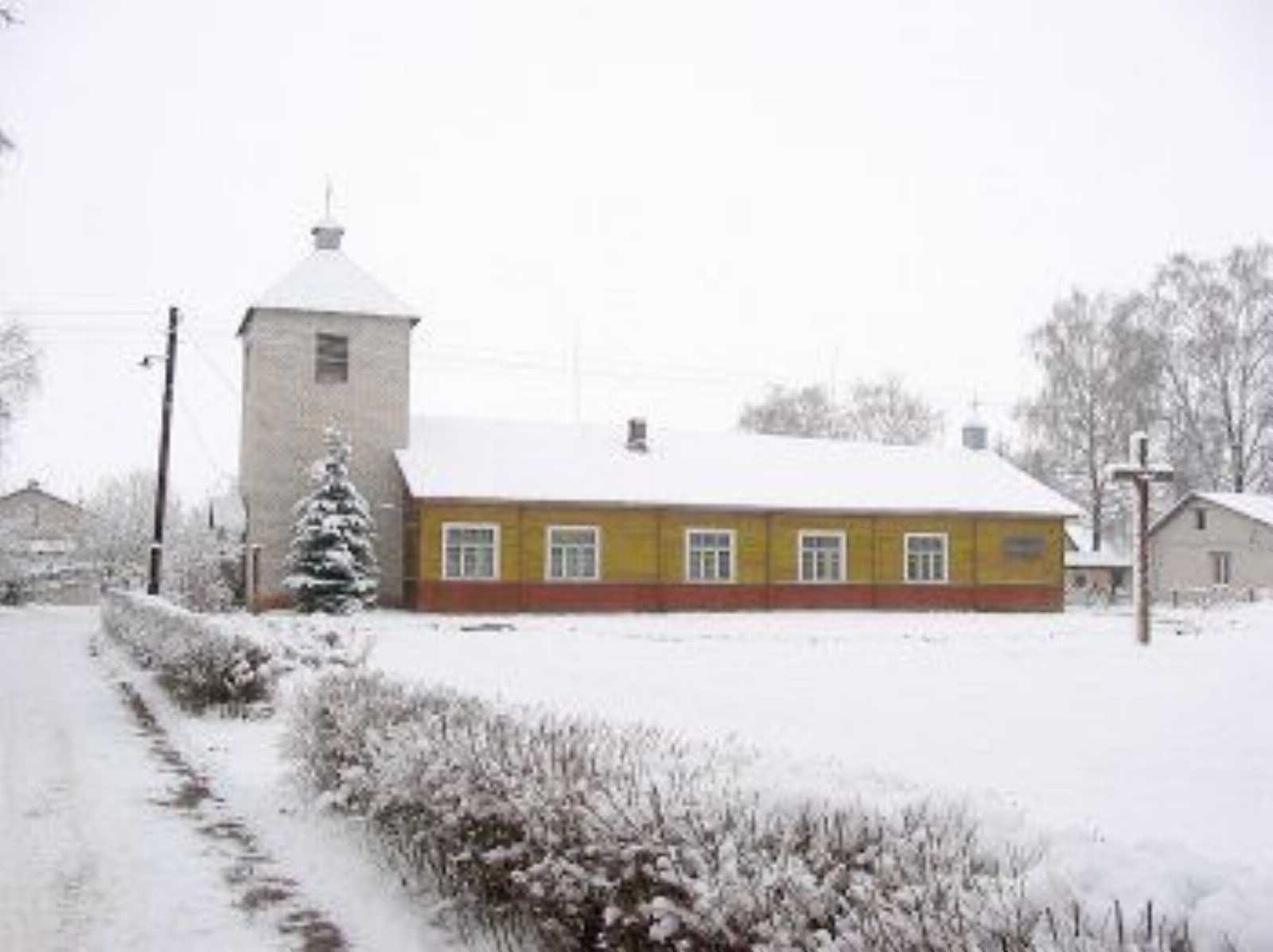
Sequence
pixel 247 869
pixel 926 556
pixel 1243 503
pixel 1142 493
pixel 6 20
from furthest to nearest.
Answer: pixel 1243 503 < pixel 926 556 < pixel 1142 493 < pixel 6 20 < pixel 247 869

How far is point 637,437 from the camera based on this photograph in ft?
130

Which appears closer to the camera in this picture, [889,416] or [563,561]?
[563,561]

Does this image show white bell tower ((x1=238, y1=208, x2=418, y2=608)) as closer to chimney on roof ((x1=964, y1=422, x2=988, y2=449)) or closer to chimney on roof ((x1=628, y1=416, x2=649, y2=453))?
chimney on roof ((x1=628, y1=416, x2=649, y2=453))

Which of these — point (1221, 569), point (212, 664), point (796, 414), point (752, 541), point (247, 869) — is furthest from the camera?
point (796, 414)

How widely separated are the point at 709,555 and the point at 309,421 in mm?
11543

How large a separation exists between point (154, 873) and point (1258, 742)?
9485 mm

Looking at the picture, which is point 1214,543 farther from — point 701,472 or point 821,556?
point 701,472

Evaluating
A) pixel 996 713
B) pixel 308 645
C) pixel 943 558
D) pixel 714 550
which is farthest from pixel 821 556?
pixel 996 713

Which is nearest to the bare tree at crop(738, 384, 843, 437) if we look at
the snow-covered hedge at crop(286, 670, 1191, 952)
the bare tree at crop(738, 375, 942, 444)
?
the bare tree at crop(738, 375, 942, 444)

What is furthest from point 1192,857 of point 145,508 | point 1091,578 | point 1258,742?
point 145,508

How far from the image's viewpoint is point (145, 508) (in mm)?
87625

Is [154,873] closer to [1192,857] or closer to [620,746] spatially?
[620,746]

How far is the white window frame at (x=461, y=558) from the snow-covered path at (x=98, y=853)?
63.7 feet

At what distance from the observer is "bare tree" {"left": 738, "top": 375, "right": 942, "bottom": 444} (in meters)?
74.8
